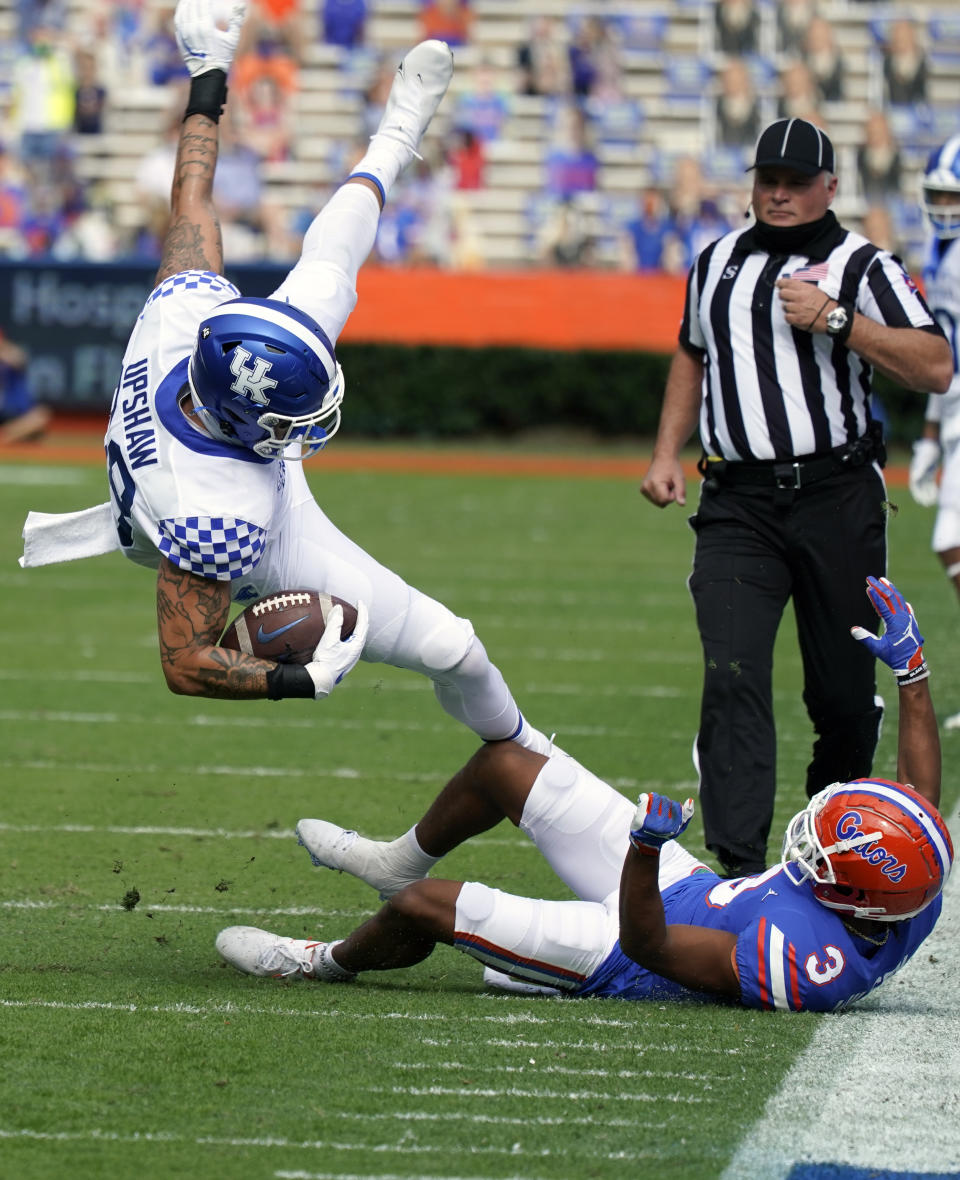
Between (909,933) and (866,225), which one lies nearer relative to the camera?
(909,933)

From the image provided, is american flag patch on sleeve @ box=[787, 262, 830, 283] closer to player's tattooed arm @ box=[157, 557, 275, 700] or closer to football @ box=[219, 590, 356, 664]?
football @ box=[219, 590, 356, 664]

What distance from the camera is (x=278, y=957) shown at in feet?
12.4

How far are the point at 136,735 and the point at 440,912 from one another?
2.92m

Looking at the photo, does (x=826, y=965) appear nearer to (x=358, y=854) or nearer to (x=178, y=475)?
(x=358, y=854)

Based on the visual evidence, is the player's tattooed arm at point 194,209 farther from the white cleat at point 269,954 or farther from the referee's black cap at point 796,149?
the white cleat at point 269,954

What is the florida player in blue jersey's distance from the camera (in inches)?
130

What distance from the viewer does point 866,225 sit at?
49.1ft

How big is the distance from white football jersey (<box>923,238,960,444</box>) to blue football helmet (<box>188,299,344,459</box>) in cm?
370

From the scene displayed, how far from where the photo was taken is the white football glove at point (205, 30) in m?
4.58

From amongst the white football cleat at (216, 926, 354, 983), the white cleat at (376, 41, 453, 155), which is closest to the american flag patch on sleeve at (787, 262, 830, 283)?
the white cleat at (376, 41, 453, 155)

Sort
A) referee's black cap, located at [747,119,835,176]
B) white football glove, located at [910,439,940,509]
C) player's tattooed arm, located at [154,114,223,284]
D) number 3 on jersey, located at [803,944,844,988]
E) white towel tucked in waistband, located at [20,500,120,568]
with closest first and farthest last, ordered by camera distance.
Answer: number 3 on jersey, located at [803,944,844,988]
white towel tucked in waistband, located at [20,500,120,568]
player's tattooed arm, located at [154,114,223,284]
referee's black cap, located at [747,119,835,176]
white football glove, located at [910,439,940,509]

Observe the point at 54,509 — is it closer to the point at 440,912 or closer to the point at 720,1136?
the point at 440,912

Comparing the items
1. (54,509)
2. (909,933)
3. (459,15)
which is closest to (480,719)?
(909,933)

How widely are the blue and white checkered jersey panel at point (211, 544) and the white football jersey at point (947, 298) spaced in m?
3.86
